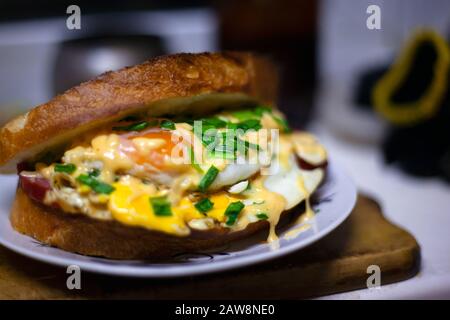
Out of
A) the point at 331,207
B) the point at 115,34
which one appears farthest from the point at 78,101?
the point at 115,34

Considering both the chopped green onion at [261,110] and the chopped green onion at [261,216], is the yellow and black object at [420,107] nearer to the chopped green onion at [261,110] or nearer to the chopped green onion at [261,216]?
the chopped green onion at [261,110]

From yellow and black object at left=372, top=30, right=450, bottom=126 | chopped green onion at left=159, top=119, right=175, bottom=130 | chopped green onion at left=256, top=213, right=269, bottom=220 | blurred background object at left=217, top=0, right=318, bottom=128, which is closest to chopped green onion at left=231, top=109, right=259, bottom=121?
chopped green onion at left=159, top=119, right=175, bottom=130

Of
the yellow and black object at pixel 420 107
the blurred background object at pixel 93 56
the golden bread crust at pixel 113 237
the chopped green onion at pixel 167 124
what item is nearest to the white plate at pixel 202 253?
the golden bread crust at pixel 113 237

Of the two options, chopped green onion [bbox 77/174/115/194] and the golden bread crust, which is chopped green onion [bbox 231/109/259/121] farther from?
chopped green onion [bbox 77/174/115/194]

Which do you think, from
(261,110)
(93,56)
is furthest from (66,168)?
(93,56)

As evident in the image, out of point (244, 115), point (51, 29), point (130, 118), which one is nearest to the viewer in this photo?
point (130, 118)

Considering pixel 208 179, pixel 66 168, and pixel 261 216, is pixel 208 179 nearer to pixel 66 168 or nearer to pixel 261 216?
pixel 261 216

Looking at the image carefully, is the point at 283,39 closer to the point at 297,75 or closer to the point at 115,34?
the point at 297,75
